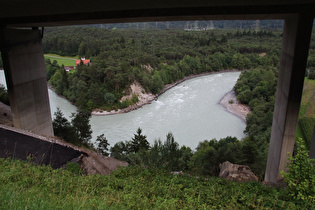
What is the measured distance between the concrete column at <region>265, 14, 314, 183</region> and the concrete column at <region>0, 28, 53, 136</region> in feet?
30.0

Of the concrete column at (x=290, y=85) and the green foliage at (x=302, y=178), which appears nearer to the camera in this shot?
the green foliage at (x=302, y=178)

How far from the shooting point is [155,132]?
706 inches

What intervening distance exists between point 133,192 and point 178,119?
16212 mm

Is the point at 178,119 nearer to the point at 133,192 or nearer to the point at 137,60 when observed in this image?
the point at 137,60

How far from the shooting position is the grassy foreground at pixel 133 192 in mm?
3348

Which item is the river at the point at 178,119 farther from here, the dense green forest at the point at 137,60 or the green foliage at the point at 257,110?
the dense green forest at the point at 137,60

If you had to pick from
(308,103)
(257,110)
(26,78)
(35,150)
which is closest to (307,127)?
(308,103)

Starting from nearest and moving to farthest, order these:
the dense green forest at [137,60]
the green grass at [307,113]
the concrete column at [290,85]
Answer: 1. the concrete column at [290,85]
2. the green grass at [307,113]
3. the dense green forest at [137,60]

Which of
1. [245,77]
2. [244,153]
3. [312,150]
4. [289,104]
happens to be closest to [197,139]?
[244,153]

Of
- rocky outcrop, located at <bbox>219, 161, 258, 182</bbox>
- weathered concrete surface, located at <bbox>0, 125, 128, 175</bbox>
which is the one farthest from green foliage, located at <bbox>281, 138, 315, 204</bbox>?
Answer: weathered concrete surface, located at <bbox>0, 125, 128, 175</bbox>

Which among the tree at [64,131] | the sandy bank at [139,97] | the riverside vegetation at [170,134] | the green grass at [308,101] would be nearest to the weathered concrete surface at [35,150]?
the riverside vegetation at [170,134]

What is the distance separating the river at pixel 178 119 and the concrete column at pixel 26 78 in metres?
6.41

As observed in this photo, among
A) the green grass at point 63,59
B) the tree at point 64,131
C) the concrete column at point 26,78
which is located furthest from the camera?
the green grass at point 63,59

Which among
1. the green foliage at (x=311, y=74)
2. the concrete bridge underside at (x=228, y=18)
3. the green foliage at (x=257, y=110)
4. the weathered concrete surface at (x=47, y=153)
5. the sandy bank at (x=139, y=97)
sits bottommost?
the sandy bank at (x=139, y=97)
